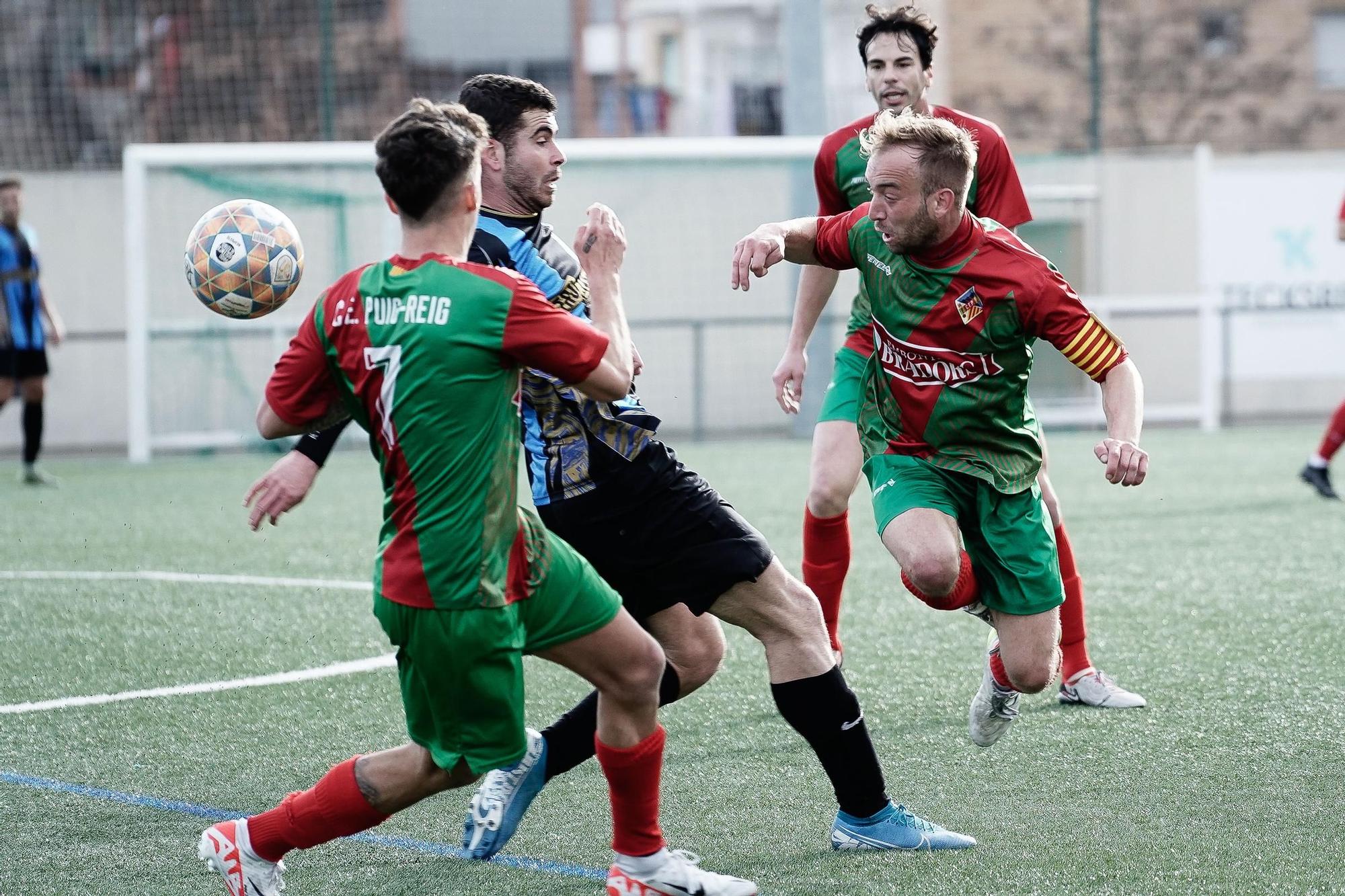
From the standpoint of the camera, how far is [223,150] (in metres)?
14.6

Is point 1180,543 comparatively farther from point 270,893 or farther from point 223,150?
point 223,150

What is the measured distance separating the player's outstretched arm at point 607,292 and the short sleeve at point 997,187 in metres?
2.19

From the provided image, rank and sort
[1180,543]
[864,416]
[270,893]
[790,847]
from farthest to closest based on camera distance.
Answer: [1180,543], [864,416], [790,847], [270,893]

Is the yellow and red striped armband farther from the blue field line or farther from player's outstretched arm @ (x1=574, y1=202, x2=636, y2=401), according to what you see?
the blue field line

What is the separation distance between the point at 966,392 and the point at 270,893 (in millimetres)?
2053

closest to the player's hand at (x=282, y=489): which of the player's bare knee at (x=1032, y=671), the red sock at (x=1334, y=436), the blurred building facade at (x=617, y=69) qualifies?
the player's bare knee at (x=1032, y=671)

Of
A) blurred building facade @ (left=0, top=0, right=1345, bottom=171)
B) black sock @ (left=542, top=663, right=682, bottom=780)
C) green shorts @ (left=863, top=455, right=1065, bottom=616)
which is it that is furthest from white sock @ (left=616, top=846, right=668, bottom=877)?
blurred building facade @ (left=0, top=0, right=1345, bottom=171)

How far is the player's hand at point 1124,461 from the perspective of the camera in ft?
11.7

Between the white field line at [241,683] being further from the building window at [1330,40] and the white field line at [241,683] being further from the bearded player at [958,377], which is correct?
the building window at [1330,40]

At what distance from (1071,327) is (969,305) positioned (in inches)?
9.9

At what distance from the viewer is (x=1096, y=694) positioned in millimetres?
4965

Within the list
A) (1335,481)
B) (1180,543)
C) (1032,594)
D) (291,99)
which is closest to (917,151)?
(1032,594)

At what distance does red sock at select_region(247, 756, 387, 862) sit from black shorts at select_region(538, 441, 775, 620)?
0.77 m

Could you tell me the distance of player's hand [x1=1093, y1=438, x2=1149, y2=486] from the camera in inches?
141
